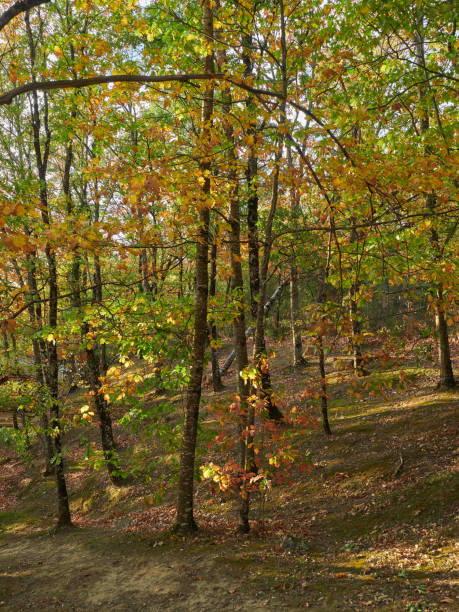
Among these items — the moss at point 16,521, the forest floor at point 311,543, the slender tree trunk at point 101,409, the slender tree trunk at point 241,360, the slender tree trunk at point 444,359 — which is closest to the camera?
the forest floor at point 311,543

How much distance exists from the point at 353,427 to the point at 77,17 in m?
16.2

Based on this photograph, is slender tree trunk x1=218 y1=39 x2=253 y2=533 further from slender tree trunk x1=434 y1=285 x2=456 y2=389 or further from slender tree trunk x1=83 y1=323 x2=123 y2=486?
slender tree trunk x1=434 y1=285 x2=456 y2=389

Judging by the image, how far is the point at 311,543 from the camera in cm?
695

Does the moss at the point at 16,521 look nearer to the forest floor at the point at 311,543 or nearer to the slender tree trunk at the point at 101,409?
the forest floor at the point at 311,543

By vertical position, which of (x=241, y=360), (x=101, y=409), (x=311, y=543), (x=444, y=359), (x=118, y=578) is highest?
(x=241, y=360)

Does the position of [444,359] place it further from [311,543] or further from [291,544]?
[291,544]

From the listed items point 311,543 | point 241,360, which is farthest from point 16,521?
point 311,543

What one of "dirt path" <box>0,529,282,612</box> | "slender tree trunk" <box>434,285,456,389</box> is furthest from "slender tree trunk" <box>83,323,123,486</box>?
"slender tree trunk" <box>434,285,456,389</box>

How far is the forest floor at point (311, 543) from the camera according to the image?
5430mm

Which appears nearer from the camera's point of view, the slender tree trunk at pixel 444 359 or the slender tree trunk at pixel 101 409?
the slender tree trunk at pixel 444 359

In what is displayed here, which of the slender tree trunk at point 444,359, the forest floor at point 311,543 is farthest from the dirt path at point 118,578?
the slender tree trunk at point 444,359

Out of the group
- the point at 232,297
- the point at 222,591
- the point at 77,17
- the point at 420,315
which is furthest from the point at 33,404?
the point at 420,315

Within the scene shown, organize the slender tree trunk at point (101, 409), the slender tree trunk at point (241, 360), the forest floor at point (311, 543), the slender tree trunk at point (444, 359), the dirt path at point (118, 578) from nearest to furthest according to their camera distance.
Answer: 1. the forest floor at point (311, 543)
2. the dirt path at point (118, 578)
3. the slender tree trunk at point (241, 360)
4. the slender tree trunk at point (444, 359)
5. the slender tree trunk at point (101, 409)

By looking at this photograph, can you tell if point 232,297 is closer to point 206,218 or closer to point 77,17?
point 206,218
